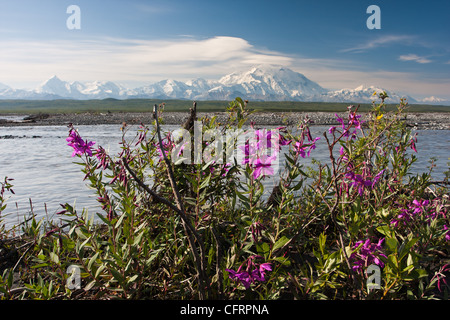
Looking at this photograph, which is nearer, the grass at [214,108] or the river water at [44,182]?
the river water at [44,182]

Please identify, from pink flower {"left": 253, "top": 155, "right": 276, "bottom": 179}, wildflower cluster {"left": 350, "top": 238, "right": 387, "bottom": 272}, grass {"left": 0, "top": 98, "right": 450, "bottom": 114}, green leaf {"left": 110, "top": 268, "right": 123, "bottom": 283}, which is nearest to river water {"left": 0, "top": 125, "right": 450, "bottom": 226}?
green leaf {"left": 110, "top": 268, "right": 123, "bottom": 283}

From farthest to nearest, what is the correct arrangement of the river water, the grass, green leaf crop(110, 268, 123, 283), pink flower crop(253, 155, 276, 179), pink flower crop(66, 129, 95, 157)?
1. the grass
2. the river water
3. pink flower crop(66, 129, 95, 157)
4. pink flower crop(253, 155, 276, 179)
5. green leaf crop(110, 268, 123, 283)

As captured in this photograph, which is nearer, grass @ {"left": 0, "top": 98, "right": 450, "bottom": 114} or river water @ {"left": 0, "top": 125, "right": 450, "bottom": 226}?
river water @ {"left": 0, "top": 125, "right": 450, "bottom": 226}

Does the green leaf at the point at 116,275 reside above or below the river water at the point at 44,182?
above

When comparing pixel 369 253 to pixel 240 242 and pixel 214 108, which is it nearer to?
pixel 240 242

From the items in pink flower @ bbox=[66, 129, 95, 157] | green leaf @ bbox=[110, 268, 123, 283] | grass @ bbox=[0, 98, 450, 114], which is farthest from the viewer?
grass @ bbox=[0, 98, 450, 114]

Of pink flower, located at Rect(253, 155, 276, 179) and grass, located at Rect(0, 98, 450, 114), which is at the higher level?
grass, located at Rect(0, 98, 450, 114)

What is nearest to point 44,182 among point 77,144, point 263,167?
point 77,144

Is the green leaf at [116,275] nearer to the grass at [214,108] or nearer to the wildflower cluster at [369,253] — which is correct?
the wildflower cluster at [369,253]

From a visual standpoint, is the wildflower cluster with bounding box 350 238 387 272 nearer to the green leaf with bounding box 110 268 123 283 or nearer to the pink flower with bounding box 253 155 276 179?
the pink flower with bounding box 253 155 276 179

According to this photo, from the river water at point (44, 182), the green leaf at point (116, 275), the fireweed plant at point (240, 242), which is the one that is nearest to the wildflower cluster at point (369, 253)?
the fireweed plant at point (240, 242)
